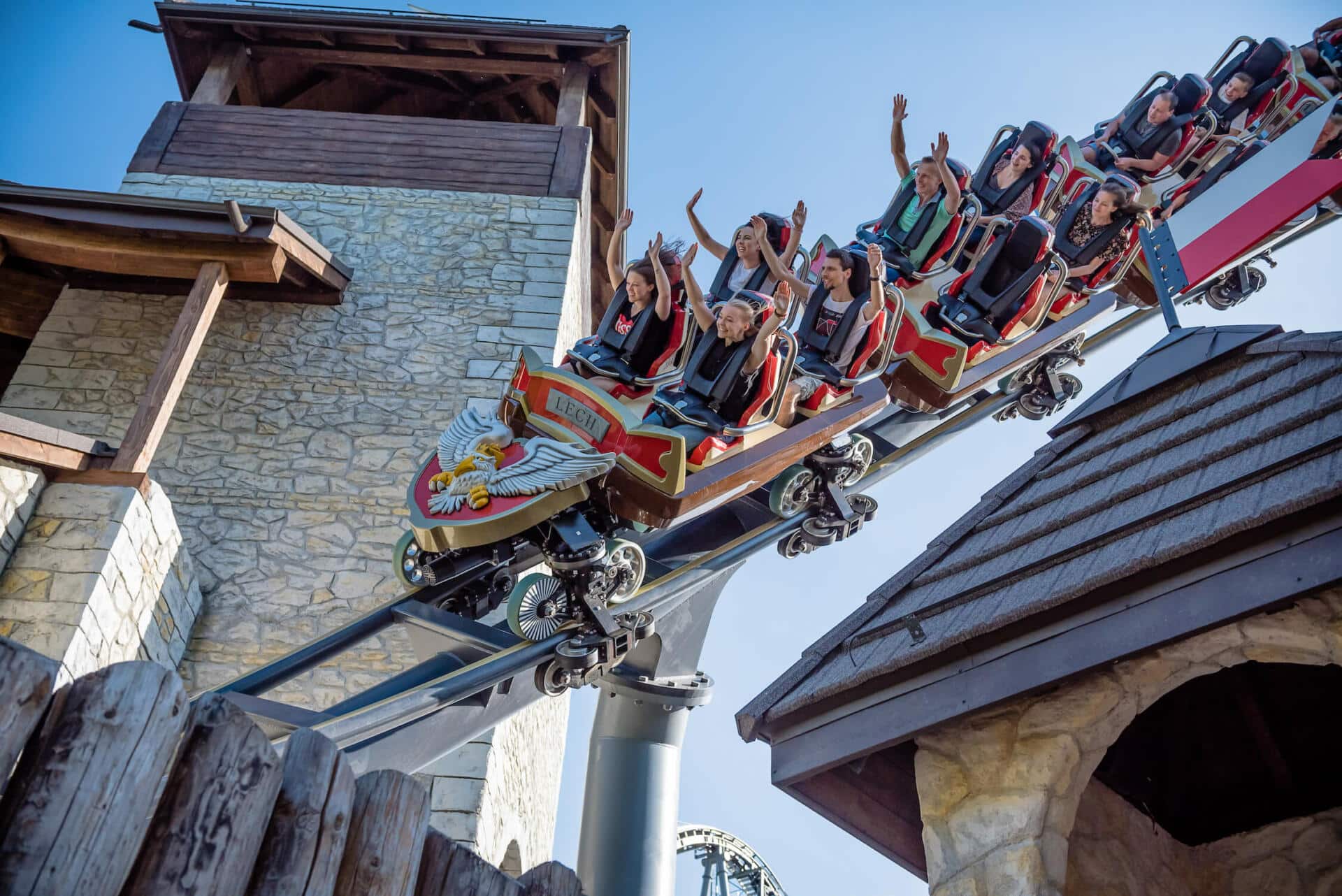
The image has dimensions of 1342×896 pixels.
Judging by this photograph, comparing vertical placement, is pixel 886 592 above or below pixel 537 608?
below

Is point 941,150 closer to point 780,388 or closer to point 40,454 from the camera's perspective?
point 780,388

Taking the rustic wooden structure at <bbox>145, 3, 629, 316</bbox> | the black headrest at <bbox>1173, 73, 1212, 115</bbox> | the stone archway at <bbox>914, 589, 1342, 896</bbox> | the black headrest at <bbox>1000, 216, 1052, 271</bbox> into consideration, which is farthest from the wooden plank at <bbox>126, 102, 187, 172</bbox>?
the stone archway at <bbox>914, 589, 1342, 896</bbox>

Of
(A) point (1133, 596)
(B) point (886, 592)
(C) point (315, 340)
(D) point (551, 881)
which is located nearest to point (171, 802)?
(D) point (551, 881)

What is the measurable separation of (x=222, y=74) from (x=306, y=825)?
10146 millimetres

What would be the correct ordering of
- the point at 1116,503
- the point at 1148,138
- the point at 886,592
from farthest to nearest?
the point at 1148,138 < the point at 886,592 < the point at 1116,503

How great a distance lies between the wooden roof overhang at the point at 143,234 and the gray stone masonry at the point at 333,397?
724mm

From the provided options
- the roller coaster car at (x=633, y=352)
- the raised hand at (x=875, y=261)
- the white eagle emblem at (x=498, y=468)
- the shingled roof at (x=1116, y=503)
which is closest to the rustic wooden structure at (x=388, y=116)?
the roller coaster car at (x=633, y=352)

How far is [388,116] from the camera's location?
10.7 m

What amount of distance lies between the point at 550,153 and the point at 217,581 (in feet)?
14.9

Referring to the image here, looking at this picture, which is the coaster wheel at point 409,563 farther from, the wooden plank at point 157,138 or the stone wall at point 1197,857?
the wooden plank at point 157,138

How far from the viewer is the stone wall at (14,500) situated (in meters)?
6.30

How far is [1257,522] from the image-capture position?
2459 millimetres

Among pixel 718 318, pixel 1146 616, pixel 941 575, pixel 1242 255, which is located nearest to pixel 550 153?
pixel 718 318

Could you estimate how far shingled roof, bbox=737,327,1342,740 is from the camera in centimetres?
267
